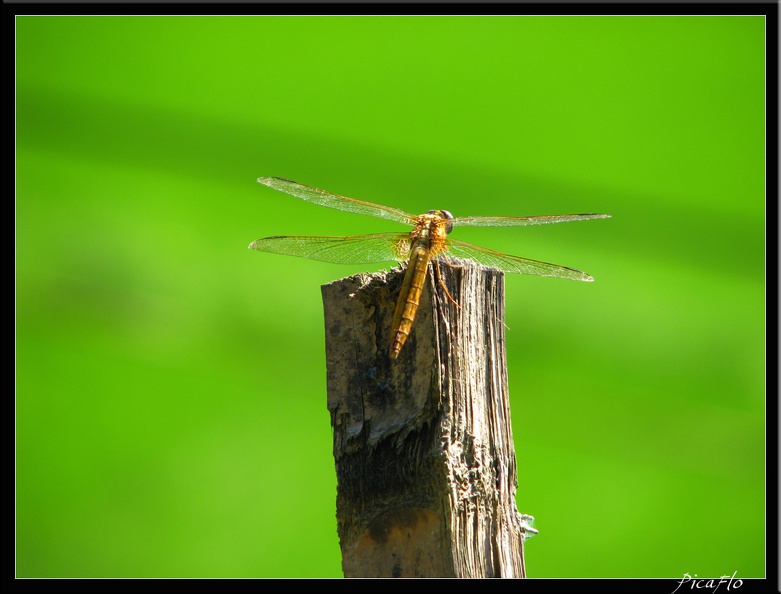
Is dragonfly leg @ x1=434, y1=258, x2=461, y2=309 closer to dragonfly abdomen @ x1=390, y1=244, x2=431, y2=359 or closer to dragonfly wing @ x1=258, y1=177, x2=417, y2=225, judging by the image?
dragonfly abdomen @ x1=390, y1=244, x2=431, y2=359

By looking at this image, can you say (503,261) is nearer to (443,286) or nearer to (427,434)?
(443,286)

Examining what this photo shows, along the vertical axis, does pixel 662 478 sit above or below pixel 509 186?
below

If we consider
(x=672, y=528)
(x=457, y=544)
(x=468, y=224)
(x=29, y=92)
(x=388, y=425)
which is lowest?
(x=672, y=528)

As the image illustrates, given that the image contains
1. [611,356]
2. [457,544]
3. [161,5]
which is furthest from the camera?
[611,356]

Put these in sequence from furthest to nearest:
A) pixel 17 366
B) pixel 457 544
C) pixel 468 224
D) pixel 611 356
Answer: pixel 611 356, pixel 17 366, pixel 468 224, pixel 457 544

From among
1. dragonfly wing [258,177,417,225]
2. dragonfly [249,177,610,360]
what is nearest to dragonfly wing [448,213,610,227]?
dragonfly [249,177,610,360]

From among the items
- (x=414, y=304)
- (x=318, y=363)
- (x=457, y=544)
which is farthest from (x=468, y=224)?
(x=318, y=363)

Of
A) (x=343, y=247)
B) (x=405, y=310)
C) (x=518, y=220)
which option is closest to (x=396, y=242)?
(x=343, y=247)

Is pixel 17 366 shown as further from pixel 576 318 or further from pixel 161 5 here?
pixel 576 318
